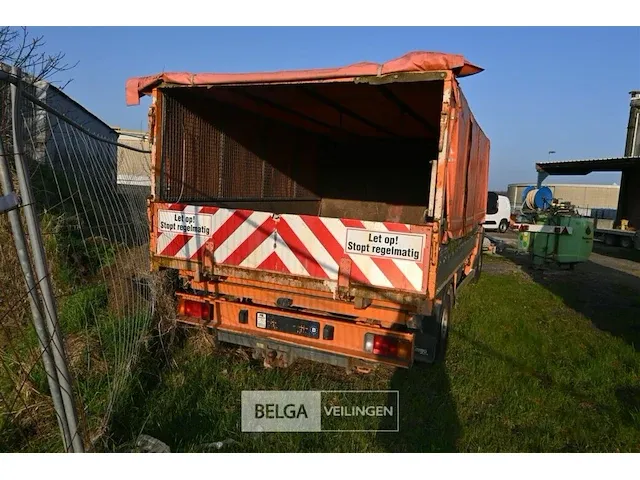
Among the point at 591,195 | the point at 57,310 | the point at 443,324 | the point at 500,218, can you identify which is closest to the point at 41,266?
the point at 57,310

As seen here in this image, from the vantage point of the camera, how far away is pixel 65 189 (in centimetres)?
645

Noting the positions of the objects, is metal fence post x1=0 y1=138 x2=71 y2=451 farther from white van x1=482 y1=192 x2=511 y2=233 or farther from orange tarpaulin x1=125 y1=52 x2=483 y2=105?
white van x1=482 y1=192 x2=511 y2=233

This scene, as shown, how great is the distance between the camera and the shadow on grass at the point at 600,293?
245 inches

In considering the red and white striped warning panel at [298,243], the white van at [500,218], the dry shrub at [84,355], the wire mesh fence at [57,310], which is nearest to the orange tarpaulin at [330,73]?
the wire mesh fence at [57,310]

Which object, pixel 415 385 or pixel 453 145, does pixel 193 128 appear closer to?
pixel 453 145

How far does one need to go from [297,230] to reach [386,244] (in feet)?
2.42

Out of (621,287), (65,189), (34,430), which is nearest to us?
(34,430)

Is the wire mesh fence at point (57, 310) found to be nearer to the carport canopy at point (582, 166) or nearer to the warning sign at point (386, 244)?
the warning sign at point (386, 244)

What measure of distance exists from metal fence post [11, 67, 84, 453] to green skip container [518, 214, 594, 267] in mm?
10657

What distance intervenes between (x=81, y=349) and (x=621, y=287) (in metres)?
10.1

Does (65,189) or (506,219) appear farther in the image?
(506,219)

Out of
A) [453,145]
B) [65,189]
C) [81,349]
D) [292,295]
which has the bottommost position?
[81,349]

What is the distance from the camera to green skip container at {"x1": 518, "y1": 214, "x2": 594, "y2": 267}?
10344mm

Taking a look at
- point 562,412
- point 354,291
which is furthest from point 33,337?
point 562,412
